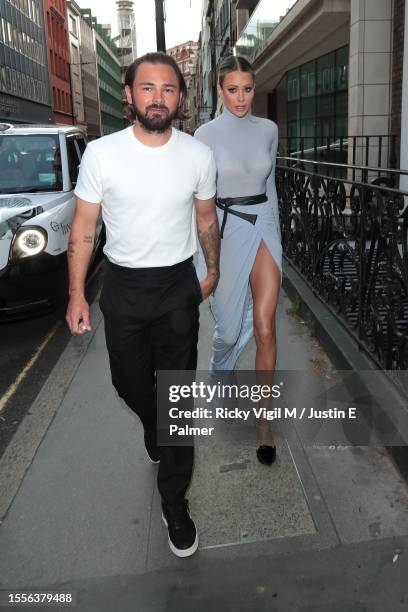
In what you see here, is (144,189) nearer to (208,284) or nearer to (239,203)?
(208,284)

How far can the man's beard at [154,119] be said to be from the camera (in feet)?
8.12

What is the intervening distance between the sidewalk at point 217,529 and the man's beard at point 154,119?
1764 millimetres

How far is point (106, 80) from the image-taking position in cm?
12088

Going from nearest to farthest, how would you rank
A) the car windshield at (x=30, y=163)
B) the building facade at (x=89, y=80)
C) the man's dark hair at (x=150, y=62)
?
the man's dark hair at (x=150, y=62) < the car windshield at (x=30, y=163) < the building facade at (x=89, y=80)

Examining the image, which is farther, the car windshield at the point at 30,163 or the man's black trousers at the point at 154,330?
the car windshield at the point at 30,163

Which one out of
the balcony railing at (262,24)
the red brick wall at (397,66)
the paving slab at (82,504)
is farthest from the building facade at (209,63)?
the paving slab at (82,504)

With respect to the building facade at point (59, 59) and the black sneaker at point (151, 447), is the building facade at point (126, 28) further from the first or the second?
the black sneaker at point (151, 447)

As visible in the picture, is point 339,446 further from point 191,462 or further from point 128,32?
point 128,32

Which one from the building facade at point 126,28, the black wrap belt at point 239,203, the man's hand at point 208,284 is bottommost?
the man's hand at point 208,284

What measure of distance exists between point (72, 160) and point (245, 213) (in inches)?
169

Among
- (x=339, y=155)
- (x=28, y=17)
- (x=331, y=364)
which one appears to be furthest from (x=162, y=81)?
(x=28, y=17)

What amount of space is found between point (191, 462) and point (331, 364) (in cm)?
217

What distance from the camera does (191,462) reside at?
2.80 m

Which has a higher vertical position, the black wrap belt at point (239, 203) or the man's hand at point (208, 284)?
the black wrap belt at point (239, 203)
